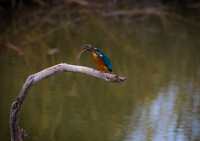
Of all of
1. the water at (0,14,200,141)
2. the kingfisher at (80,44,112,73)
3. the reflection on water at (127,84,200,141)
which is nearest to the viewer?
the kingfisher at (80,44,112,73)

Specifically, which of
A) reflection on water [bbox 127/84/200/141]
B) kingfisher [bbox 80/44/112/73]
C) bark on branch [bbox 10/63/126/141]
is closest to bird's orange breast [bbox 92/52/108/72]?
kingfisher [bbox 80/44/112/73]

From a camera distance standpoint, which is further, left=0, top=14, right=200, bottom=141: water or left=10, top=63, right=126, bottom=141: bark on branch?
left=0, top=14, right=200, bottom=141: water

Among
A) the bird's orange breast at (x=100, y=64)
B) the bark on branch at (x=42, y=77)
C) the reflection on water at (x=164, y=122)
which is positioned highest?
the reflection on water at (x=164, y=122)

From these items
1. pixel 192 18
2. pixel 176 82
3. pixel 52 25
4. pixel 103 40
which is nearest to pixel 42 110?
pixel 176 82

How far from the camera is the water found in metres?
6.99

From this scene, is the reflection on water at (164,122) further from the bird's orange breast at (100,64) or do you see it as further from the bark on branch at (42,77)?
the bark on branch at (42,77)

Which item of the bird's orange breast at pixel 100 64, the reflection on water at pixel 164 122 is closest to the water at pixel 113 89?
the reflection on water at pixel 164 122

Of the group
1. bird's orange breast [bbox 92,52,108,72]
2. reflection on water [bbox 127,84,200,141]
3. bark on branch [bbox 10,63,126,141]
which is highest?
reflection on water [bbox 127,84,200,141]

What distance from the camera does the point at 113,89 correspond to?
8.79 meters

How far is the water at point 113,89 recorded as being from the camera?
6.99 metres

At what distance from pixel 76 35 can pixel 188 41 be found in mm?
2279

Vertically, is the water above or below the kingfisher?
above

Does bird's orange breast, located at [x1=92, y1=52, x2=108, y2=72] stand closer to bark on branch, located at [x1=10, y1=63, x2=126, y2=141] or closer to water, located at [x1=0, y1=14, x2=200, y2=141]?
bark on branch, located at [x1=10, y1=63, x2=126, y2=141]

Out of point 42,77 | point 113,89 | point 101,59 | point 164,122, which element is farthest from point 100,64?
point 113,89
